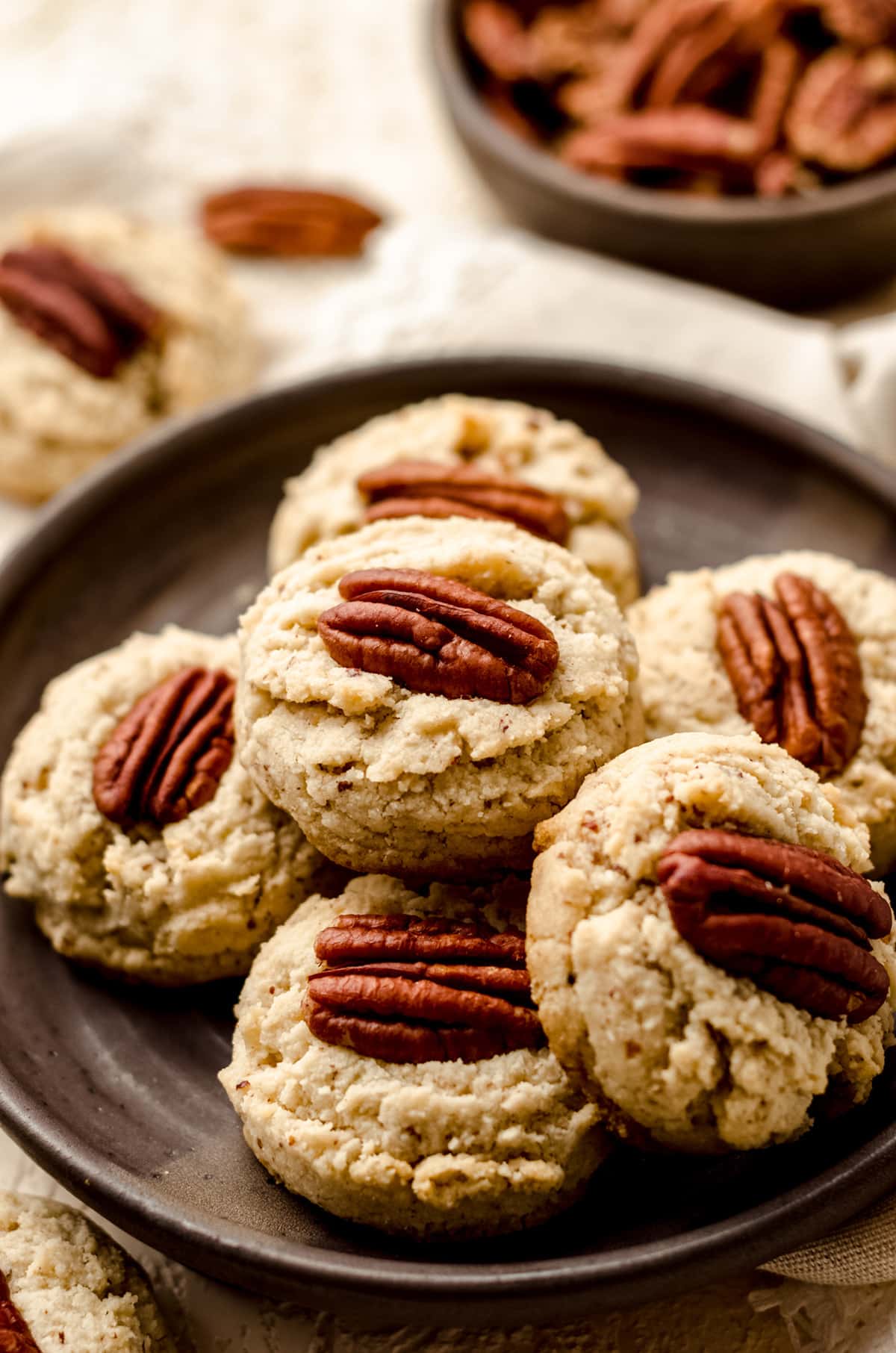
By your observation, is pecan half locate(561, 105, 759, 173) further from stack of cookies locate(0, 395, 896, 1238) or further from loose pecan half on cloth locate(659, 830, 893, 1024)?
loose pecan half on cloth locate(659, 830, 893, 1024)

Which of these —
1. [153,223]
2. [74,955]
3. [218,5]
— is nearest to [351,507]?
[74,955]

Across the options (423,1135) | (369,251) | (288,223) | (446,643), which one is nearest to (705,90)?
(369,251)

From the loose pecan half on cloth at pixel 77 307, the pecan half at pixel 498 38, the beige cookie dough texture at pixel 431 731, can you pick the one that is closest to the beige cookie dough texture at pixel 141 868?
the beige cookie dough texture at pixel 431 731

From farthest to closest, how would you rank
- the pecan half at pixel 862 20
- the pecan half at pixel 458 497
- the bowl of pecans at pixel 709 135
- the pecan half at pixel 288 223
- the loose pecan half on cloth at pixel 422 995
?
the pecan half at pixel 288 223
the pecan half at pixel 862 20
the bowl of pecans at pixel 709 135
the pecan half at pixel 458 497
the loose pecan half on cloth at pixel 422 995

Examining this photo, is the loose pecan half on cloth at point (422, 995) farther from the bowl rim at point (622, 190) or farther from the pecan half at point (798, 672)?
the bowl rim at point (622, 190)

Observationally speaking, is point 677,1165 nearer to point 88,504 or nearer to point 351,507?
point 351,507
